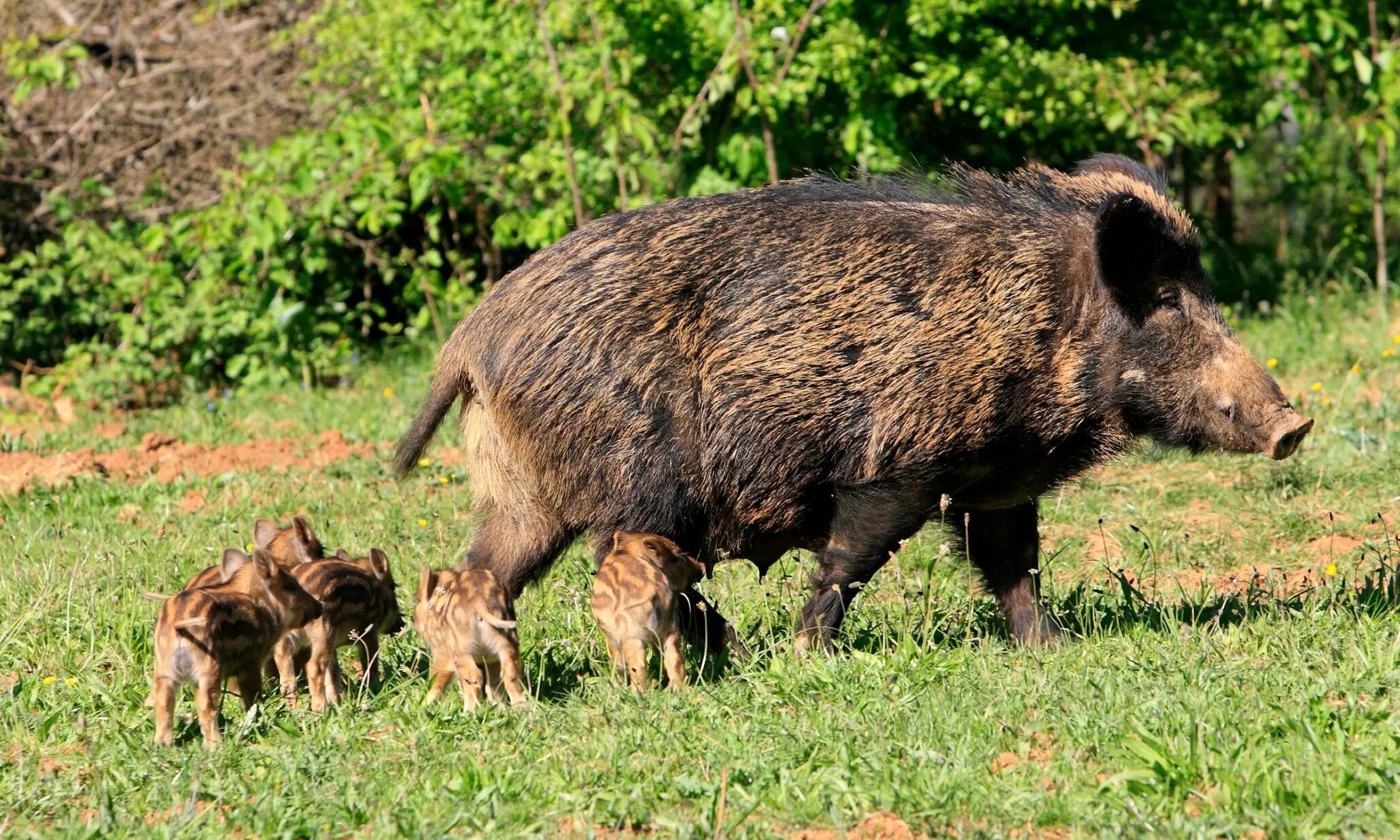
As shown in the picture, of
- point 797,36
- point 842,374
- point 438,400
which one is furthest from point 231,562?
point 797,36

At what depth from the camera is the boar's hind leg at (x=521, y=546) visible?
4.92 m

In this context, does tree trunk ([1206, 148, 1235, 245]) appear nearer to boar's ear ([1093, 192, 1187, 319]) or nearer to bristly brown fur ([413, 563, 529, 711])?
boar's ear ([1093, 192, 1187, 319])

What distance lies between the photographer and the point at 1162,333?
479 cm

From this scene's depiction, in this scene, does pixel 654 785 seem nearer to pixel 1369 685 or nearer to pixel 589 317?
pixel 589 317

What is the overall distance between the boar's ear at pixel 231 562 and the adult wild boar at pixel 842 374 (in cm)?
84

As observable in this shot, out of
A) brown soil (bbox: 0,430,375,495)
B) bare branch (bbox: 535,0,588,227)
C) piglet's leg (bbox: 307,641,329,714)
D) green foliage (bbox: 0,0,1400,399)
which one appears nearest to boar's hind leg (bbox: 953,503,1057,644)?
piglet's leg (bbox: 307,641,329,714)

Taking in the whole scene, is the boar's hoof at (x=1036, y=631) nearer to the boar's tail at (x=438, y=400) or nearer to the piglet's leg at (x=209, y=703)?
the boar's tail at (x=438, y=400)

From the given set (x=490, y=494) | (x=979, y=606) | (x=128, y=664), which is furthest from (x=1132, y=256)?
(x=128, y=664)

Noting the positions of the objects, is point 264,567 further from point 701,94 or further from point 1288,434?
point 701,94

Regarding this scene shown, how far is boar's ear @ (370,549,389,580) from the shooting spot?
464 cm

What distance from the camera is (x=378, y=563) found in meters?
4.65

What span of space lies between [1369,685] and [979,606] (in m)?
1.50

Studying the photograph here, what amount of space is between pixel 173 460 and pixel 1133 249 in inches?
Result: 187

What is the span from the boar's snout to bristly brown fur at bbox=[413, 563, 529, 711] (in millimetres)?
Answer: 2305
